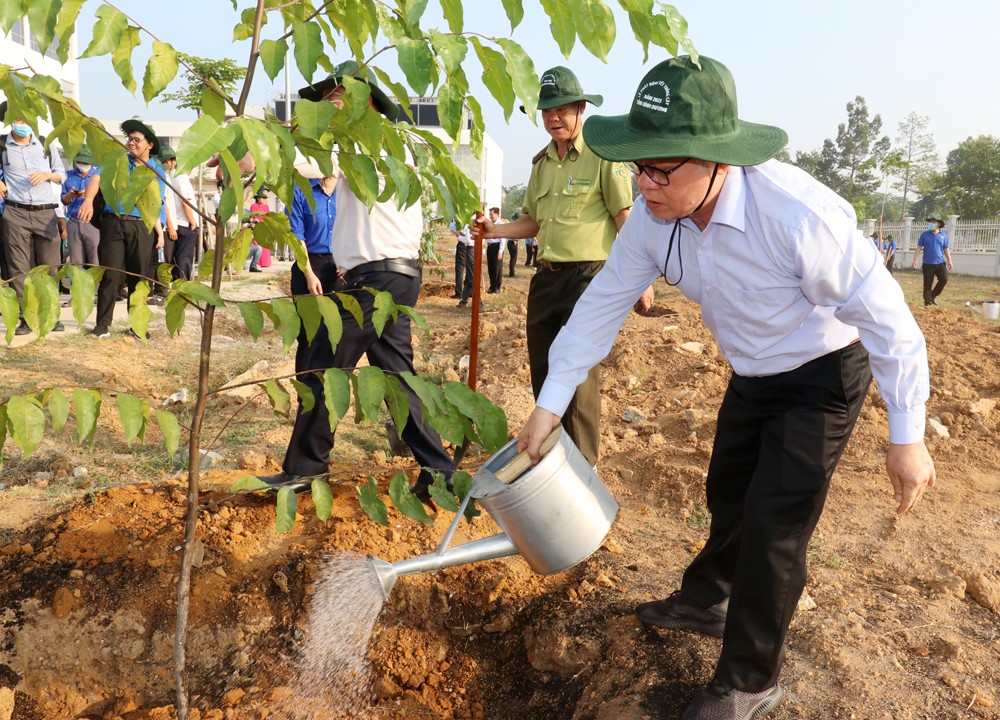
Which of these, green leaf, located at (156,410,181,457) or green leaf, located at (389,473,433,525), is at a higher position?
green leaf, located at (156,410,181,457)

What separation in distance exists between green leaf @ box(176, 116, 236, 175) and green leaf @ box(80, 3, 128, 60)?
0.91ft

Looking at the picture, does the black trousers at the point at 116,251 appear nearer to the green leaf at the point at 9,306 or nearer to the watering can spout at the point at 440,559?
the watering can spout at the point at 440,559

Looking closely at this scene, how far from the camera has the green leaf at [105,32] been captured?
1353 millimetres

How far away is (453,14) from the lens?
4.73ft

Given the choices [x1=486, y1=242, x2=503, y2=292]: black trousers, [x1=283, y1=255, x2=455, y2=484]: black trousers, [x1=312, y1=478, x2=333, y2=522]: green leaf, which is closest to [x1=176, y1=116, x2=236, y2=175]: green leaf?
[x1=312, y1=478, x2=333, y2=522]: green leaf

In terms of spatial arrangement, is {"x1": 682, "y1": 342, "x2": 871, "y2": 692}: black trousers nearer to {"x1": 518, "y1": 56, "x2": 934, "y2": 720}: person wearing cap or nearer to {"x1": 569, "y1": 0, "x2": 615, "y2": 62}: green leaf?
{"x1": 518, "y1": 56, "x2": 934, "y2": 720}: person wearing cap

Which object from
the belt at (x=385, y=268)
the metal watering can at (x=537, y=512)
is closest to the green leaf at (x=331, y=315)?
the metal watering can at (x=537, y=512)

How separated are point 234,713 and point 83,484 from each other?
179cm

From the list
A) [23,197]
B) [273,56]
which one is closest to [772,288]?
[273,56]

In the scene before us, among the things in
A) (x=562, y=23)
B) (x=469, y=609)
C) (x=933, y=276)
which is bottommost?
(x=469, y=609)

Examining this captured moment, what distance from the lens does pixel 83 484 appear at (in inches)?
150

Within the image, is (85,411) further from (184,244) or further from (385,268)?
(184,244)

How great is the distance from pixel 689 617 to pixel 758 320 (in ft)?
3.40

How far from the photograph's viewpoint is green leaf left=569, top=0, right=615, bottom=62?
141cm
